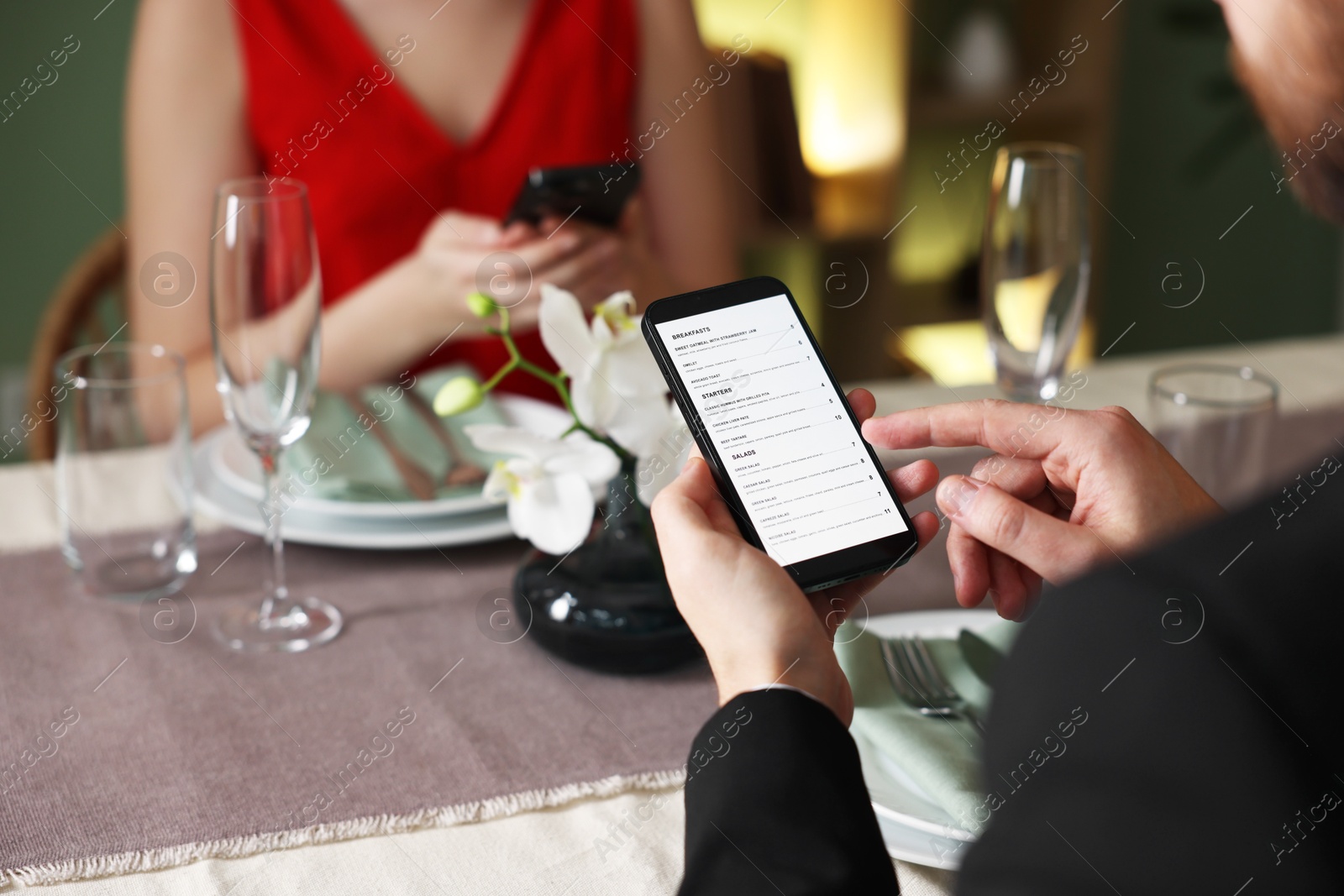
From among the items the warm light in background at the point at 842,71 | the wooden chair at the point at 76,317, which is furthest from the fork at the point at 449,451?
the warm light in background at the point at 842,71

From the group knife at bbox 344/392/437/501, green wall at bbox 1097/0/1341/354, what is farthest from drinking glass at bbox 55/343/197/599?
green wall at bbox 1097/0/1341/354

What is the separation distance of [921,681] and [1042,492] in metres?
0.14

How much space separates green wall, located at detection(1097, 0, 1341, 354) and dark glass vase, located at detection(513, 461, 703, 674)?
7.61 ft

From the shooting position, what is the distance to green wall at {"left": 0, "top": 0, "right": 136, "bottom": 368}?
5.98ft

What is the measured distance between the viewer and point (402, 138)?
139 cm

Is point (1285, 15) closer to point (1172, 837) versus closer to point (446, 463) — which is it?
point (1172, 837)

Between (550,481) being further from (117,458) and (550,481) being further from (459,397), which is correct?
(117,458)

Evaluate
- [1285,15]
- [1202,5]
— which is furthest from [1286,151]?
[1202,5]

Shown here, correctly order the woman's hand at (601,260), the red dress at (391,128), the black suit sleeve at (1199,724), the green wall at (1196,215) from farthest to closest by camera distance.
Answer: the green wall at (1196,215)
the red dress at (391,128)
the woman's hand at (601,260)
the black suit sleeve at (1199,724)

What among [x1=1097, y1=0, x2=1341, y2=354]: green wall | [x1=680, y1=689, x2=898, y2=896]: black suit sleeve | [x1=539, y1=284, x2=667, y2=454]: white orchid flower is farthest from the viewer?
[x1=1097, y1=0, x2=1341, y2=354]: green wall

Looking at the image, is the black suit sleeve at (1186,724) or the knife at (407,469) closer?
the black suit sleeve at (1186,724)

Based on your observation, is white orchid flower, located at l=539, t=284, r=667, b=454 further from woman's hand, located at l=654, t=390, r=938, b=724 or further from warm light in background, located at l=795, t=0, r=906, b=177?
warm light in background, located at l=795, t=0, r=906, b=177

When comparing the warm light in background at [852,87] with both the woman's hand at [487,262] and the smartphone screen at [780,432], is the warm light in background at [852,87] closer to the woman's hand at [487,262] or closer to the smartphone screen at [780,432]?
the woman's hand at [487,262]

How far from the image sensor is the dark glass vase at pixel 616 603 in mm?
645
